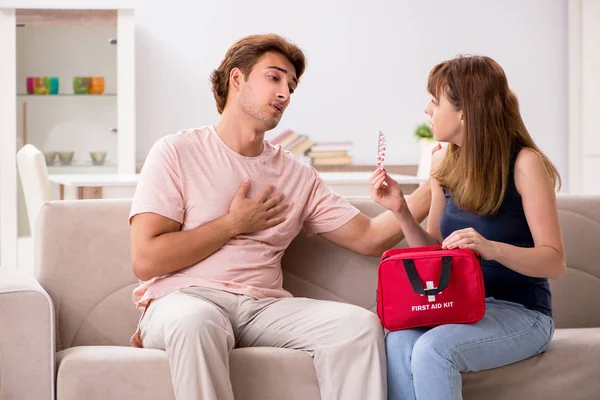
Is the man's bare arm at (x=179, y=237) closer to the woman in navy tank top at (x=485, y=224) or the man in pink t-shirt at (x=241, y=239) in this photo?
the man in pink t-shirt at (x=241, y=239)

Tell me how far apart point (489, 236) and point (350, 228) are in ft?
1.41

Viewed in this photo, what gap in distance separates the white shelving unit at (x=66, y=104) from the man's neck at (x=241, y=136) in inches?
133

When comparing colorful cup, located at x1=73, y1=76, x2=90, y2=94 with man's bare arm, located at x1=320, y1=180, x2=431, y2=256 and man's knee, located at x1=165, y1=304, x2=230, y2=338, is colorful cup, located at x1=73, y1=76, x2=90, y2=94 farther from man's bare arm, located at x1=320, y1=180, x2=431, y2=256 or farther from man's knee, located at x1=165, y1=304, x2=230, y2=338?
man's knee, located at x1=165, y1=304, x2=230, y2=338

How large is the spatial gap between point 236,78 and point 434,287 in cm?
90

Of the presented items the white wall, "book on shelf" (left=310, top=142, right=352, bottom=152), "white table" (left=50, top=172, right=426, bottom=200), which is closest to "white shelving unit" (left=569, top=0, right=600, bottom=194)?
the white wall

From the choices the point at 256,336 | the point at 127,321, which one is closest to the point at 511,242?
the point at 256,336

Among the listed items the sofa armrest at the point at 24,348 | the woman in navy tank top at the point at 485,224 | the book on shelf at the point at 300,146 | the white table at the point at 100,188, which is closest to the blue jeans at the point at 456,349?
the woman in navy tank top at the point at 485,224

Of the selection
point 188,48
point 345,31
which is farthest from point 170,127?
point 345,31

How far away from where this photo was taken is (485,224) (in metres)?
2.23

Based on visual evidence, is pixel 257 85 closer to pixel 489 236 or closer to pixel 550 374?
pixel 489 236

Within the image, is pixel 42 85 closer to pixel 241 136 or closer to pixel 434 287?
pixel 241 136

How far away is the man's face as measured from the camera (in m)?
2.47

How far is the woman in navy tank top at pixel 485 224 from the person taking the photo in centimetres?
204

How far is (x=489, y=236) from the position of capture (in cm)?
223
